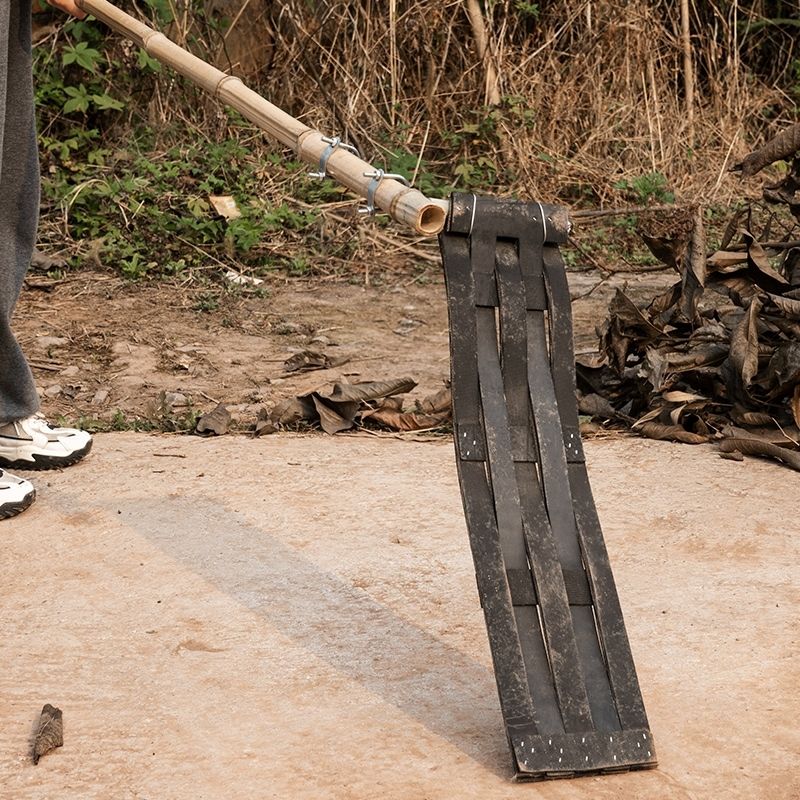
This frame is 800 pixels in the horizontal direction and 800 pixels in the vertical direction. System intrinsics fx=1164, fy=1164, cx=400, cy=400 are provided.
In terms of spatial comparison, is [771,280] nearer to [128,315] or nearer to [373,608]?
[373,608]

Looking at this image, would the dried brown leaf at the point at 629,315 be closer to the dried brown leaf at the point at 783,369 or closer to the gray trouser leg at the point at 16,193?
the dried brown leaf at the point at 783,369

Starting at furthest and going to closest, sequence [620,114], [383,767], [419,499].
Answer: [620,114] < [419,499] < [383,767]

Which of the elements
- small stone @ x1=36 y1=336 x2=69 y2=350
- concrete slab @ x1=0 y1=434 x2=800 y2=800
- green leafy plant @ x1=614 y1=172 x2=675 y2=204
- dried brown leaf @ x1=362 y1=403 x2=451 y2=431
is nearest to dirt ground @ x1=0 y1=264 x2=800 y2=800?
concrete slab @ x1=0 y1=434 x2=800 y2=800

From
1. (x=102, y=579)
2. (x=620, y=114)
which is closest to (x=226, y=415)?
(x=102, y=579)

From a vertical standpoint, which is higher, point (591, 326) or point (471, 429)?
point (471, 429)

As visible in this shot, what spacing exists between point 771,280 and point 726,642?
5.61 ft

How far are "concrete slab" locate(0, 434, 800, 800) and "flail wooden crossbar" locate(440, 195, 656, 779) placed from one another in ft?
0.31

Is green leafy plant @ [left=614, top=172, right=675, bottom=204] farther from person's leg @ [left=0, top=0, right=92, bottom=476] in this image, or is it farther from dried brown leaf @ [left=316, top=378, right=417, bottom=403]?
person's leg @ [left=0, top=0, right=92, bottom=476]

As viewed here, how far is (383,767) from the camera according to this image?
6.35ft

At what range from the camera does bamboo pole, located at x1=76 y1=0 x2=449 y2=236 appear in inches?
85.6

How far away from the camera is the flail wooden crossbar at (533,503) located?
1.97 m

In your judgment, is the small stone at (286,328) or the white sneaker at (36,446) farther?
the small stone at (286,328)

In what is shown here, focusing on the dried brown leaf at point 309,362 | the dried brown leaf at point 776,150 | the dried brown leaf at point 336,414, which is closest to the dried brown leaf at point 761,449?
the dried brown leaf at point 776,150

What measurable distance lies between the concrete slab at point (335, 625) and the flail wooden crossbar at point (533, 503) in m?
0.09
